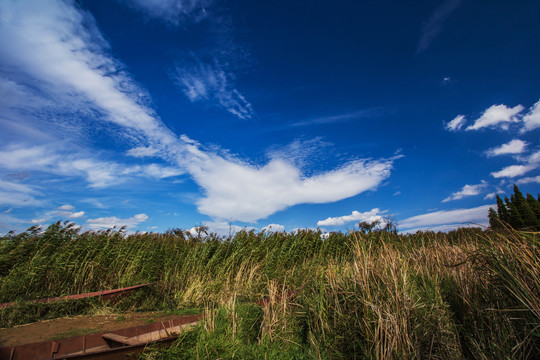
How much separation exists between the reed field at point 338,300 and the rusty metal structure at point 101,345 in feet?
0.96

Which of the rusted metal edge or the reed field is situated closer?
the reed field

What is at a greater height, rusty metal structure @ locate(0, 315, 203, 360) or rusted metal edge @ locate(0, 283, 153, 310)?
rusted metal edge @ locate(0, 283, 153, 310)

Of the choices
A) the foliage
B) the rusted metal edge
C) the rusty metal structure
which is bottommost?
the rusty metal structure

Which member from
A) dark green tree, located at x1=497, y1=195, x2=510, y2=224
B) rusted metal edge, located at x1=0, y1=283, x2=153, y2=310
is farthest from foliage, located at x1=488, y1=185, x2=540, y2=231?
rusted metal edge, located at x1=0, y1=283, x2=153, y2=310

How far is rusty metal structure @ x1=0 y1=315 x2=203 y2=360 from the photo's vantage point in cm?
475

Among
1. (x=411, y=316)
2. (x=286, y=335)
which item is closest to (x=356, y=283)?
(x=411, y=316)

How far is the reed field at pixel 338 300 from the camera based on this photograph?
4344mm

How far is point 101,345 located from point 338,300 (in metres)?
5.10

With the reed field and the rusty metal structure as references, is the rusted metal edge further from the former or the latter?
the rusty metal structure

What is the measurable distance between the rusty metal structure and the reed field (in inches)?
11.5

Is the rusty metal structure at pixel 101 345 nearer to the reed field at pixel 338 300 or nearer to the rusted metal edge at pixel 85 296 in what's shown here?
the reed field at pixel 338 300

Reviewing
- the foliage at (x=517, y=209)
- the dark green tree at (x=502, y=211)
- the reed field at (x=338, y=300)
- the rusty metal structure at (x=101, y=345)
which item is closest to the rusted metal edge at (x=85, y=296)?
the reed field at (x=338, y=300)

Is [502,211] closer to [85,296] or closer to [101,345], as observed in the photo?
[85,296]

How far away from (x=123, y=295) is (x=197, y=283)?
2395 mm
